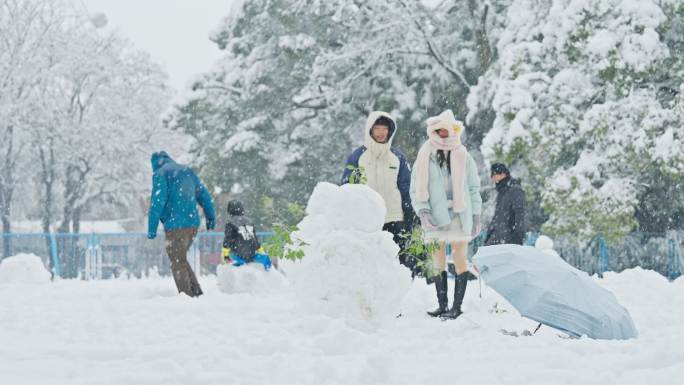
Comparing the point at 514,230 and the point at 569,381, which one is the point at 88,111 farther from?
the point at 569,381

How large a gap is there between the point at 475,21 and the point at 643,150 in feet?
23.0

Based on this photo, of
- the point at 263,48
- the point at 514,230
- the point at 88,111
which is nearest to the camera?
the point at 514,230

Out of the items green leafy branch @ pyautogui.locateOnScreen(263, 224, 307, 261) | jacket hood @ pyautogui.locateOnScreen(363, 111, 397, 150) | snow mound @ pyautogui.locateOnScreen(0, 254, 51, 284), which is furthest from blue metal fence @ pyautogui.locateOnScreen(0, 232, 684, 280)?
green leafy branch @ pyautogui.locateOnScreen(263, 224, 307, 261)

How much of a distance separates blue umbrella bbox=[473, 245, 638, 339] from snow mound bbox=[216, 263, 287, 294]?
14.4 feet

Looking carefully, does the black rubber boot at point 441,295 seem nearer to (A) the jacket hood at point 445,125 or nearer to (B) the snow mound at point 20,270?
(A) the jacket hood at point 445,125

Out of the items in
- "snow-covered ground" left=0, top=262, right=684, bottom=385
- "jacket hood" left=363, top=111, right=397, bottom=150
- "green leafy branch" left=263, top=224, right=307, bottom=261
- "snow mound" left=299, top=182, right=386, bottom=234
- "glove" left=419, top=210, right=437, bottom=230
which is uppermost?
"jacket hood" left=363, top=111, right=397, bottom=150

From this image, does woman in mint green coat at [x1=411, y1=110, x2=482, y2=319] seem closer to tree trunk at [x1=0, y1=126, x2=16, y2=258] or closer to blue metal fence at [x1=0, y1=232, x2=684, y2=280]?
blue metal fence at [x1=0, y1=232, x2=684, y2=280]

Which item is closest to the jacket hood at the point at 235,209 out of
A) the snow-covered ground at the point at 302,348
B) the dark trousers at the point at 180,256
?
the dark trousers at the point at 180,256

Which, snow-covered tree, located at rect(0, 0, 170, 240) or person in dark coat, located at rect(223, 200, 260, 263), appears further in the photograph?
snow-covered tree, located at rect(0, 0, 170, 240)

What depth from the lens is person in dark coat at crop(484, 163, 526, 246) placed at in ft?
28.0

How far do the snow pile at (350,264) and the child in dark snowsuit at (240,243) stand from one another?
12.6ft

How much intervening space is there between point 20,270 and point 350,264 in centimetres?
807

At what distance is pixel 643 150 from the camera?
15430mm

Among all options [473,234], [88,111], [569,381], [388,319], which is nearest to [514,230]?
[473,234]
